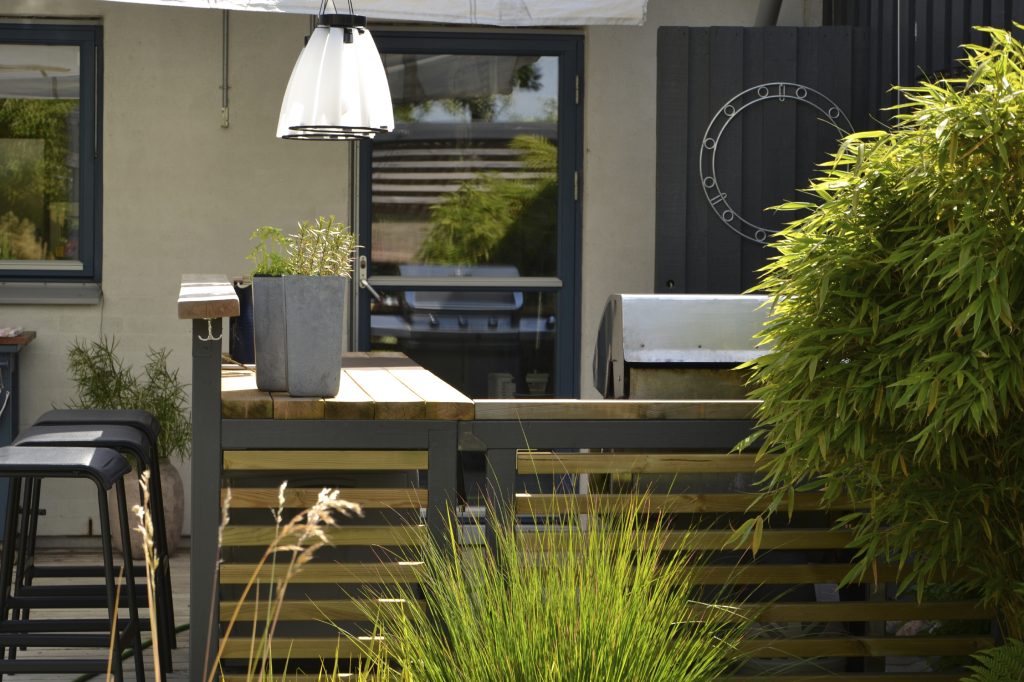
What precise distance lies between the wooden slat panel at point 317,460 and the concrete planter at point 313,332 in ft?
0.47

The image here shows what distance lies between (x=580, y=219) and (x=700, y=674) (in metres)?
3.96

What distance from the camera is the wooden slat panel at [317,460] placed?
9.07 feet

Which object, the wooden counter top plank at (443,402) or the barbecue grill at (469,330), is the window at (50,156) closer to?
the barbecue grill at (469,330)

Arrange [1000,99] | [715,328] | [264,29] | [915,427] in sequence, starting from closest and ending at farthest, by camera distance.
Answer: [1000,99] → [915,427] → [715,328] → [264,29]

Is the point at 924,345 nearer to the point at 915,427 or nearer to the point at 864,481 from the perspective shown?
the point at 915,427

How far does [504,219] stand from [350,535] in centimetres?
350

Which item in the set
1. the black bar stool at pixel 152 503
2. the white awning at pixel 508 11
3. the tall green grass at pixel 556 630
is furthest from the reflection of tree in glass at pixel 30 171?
the tall green grass at pixel 556 630

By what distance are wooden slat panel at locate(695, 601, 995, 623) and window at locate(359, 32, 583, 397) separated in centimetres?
331

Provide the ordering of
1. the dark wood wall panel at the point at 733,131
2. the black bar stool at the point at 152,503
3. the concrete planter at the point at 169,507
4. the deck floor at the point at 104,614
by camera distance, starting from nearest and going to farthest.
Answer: the black bar stool at the point at 152,503
the deck floor at the point at 104,614
the dark wood wall panel at the point at 733,131
the concrete planter at the point at 169,507

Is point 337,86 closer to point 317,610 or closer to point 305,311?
point 305,311

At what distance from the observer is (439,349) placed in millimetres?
6117

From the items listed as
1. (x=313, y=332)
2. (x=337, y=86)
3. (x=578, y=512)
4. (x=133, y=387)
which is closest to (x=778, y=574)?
(x=578, y=512)

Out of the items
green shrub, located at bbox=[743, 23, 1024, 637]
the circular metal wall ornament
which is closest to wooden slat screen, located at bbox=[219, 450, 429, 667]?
green shrub, located at bbox=[743, 23, 1024, 637]

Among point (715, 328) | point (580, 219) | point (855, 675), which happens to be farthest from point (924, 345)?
point (580, 219)
